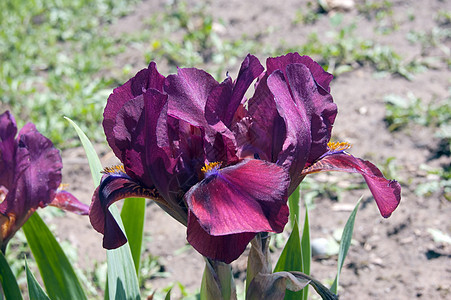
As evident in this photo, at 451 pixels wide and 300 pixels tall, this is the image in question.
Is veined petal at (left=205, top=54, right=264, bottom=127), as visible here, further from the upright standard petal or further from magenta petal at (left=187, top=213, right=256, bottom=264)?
the upright standard petal

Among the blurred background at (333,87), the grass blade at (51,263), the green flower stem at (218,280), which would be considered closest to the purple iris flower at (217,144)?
the green flower stem at (218,280)

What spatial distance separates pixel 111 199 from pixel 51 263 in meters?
0.54

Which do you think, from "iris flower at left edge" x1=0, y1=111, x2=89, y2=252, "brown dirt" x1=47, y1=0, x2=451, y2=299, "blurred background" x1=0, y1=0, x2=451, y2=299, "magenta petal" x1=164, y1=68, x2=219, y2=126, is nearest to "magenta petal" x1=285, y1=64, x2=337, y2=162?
"magenta petal" x1=164, y1=68, x2=219, y2=126

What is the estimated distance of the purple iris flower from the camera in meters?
0.90

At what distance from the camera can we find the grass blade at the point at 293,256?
1228 mm

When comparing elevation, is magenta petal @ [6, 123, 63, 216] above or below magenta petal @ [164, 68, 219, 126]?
below

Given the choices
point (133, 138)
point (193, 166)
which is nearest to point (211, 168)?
point (193, 166)

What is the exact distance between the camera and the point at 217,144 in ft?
3.30

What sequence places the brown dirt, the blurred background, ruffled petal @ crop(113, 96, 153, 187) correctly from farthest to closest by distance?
the blurred background < the brown dirt < ruffled petal @ crop(113, 96, 153, 187)

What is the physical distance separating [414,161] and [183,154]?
1.87m

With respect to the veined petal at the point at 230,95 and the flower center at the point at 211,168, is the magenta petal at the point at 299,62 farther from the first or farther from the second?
the flower center at the point at 211,168

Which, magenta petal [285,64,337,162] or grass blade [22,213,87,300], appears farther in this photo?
grass blade [22,213,87,300]

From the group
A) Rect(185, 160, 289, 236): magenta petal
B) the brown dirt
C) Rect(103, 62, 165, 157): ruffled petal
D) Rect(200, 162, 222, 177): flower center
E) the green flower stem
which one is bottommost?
the brown dirt

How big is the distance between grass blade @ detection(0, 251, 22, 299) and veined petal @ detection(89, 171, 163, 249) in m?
0.39
